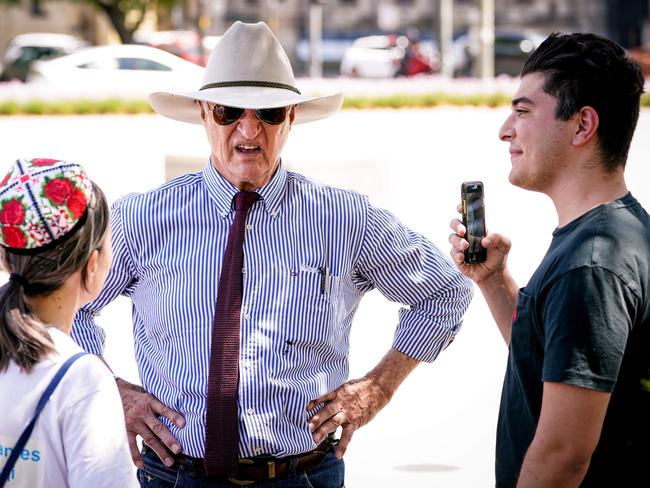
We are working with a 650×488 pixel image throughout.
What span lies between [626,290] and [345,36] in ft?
177

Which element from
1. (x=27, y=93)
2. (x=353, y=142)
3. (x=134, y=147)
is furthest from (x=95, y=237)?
(x=27, y=93)

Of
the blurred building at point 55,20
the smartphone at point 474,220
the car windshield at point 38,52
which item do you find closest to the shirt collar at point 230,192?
the smartphone at point 474,220

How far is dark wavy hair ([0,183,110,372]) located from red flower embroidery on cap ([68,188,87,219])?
1.0 inches

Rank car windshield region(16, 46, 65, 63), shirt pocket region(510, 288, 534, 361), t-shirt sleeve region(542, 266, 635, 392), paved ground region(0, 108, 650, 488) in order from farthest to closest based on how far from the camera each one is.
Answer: car windshield region(16, 46, 65, 63)
paved ground region(0, 108, 650, 488)
shirt pocket region(510, 288, 534, 361)
t-shirt sleeve region(542, 266, 635, 392)

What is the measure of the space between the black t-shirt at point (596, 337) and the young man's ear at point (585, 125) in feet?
0.59

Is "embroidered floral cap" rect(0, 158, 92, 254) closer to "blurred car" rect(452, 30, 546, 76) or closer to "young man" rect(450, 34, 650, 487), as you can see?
"young man" rect(450, 34, 650, 487)

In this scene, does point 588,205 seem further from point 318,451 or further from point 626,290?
point 318,451

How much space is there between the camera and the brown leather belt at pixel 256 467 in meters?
3.12

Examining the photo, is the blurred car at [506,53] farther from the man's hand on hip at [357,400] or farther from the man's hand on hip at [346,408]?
the man's hand on hip at [346,408]

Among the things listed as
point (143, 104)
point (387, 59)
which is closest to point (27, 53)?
point (387, 59)

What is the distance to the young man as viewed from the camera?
7.85ft

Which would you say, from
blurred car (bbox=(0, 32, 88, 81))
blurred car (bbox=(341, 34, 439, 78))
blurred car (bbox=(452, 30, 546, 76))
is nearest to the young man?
blurred car (bbox=(0, 32, 88, 81))

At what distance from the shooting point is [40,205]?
2357mm

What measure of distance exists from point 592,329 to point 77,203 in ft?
3.85
